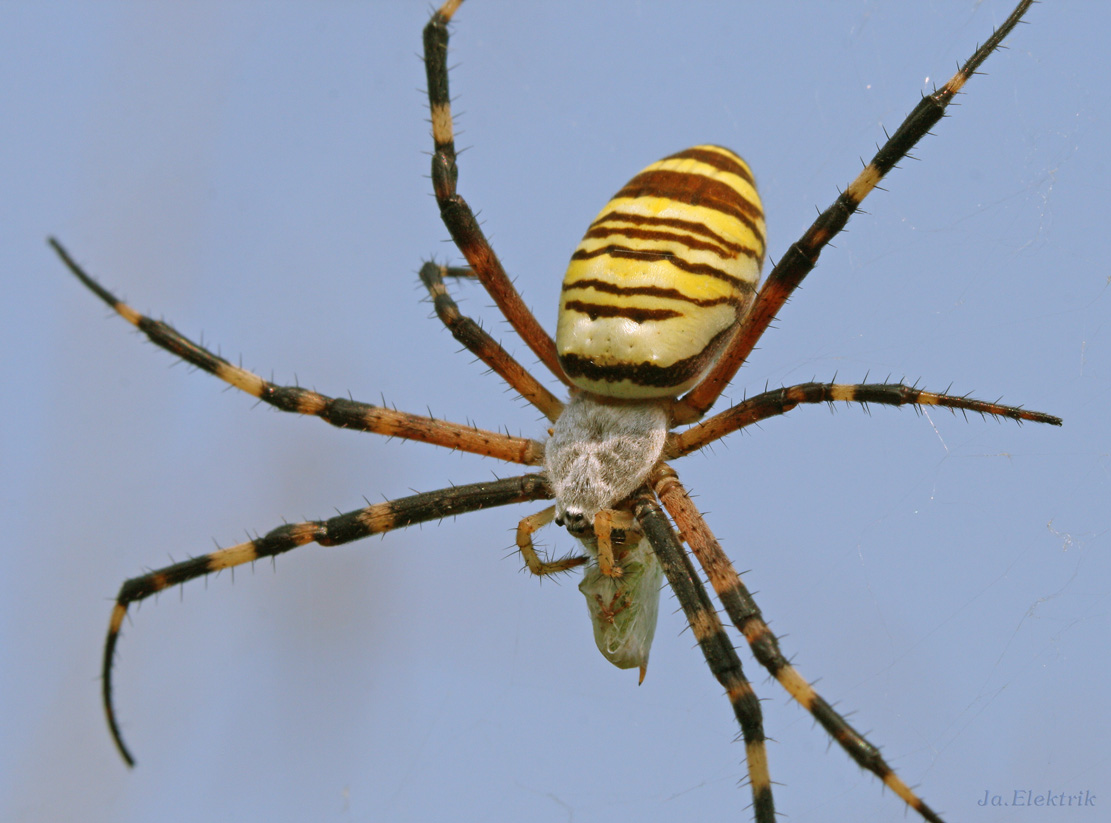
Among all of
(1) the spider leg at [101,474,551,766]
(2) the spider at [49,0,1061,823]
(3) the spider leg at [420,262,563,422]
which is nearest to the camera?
(2) the spider at [49,0,1061,823]

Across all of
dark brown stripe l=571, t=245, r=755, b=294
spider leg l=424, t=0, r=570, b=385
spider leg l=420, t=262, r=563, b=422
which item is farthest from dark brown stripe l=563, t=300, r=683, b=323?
spider leg l=420, t=262, r=563, b=422

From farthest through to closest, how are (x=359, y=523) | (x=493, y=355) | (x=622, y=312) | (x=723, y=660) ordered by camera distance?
(x=493, y=355) < (x=359, y=523) < (x=622, y=312) < (x=723, y=660)

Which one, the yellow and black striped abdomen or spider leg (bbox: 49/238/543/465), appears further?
spider leg (bbox: 49/238/543/465)

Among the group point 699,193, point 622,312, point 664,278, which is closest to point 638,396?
point 622,312

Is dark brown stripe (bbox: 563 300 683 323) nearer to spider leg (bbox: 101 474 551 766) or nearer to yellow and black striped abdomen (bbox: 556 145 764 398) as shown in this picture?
yellow and black striped abdomen (bbox: 556 145 764 398)

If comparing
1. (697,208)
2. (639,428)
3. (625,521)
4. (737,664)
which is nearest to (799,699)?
(737,664)

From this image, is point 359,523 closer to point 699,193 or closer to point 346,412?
point 346,412

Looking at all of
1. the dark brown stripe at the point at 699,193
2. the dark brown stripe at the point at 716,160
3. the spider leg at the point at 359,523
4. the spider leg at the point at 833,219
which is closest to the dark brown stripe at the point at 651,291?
the spider leg at the point at 833,219
